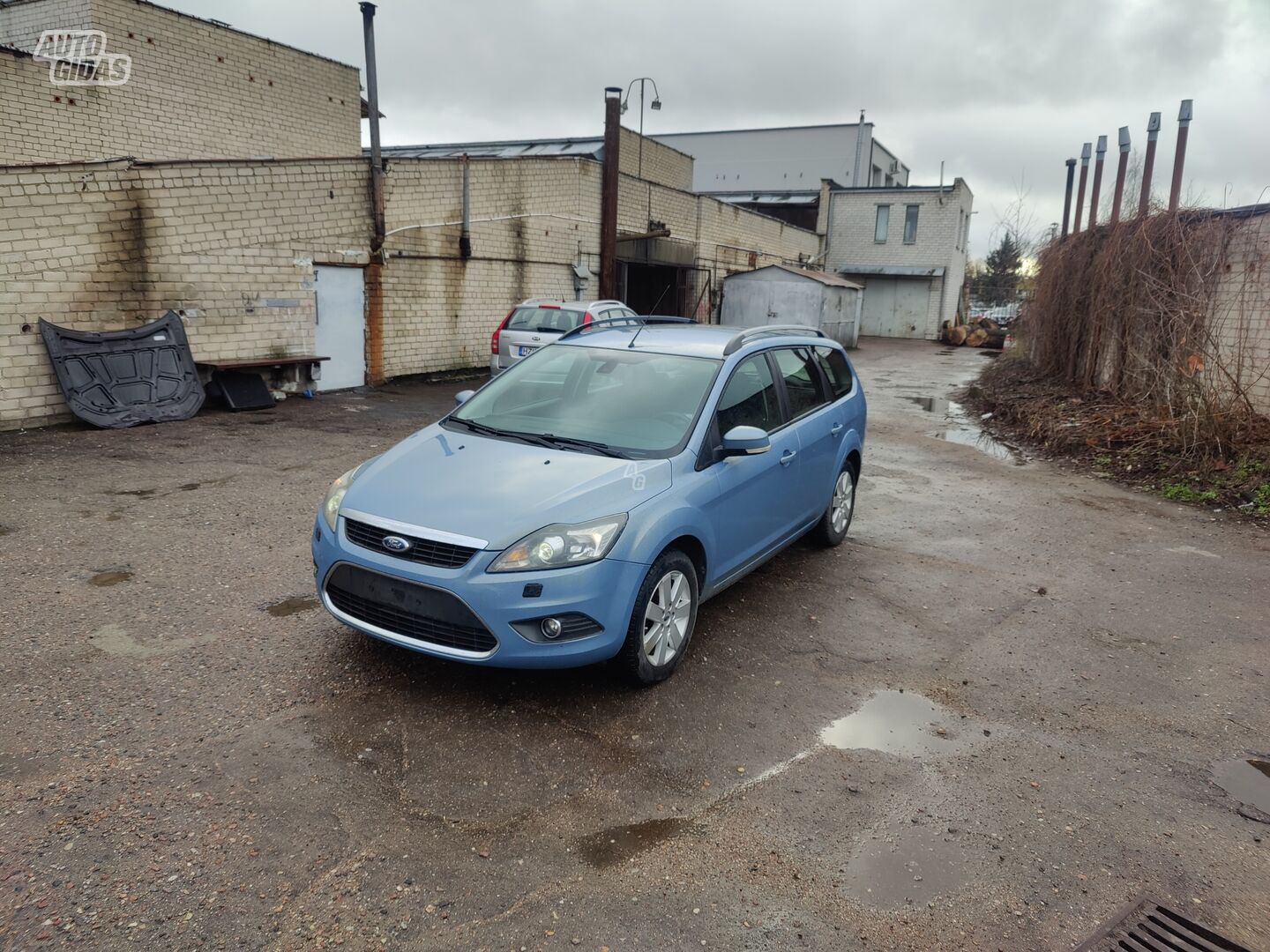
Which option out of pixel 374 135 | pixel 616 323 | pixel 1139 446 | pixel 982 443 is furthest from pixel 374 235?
pixel 1139 446

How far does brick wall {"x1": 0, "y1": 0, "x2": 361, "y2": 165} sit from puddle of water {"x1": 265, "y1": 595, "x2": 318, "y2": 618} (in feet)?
36.0

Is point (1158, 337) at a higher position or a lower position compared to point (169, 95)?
lower

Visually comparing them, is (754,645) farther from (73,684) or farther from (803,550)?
(73,684)

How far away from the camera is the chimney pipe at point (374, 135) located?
12672mm

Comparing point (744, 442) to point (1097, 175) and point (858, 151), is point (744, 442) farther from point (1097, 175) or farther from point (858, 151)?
point (858, 151)

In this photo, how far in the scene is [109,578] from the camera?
16.6 ft

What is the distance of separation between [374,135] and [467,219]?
2554 millimetres

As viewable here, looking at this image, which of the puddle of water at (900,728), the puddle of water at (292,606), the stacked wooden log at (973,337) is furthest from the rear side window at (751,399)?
the stacked wooden log at (973,337)

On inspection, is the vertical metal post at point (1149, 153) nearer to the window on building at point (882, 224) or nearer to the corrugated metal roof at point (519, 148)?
the corrugated metal roof at point (519, 148)

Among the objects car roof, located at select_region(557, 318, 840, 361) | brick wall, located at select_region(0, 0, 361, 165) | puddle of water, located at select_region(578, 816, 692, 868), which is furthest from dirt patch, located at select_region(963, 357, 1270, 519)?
brick wall, located at select_region(0, 0, 361, 165)

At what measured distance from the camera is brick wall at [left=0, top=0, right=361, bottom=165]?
12.7 m

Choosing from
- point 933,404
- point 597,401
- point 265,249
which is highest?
point 265,249

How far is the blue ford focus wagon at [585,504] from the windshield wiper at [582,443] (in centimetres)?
1

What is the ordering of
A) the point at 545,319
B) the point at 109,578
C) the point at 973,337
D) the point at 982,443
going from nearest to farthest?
1. the point at 109,578
2. the point at 982,443
3. the point at 545,319
4. the point at 973,337
